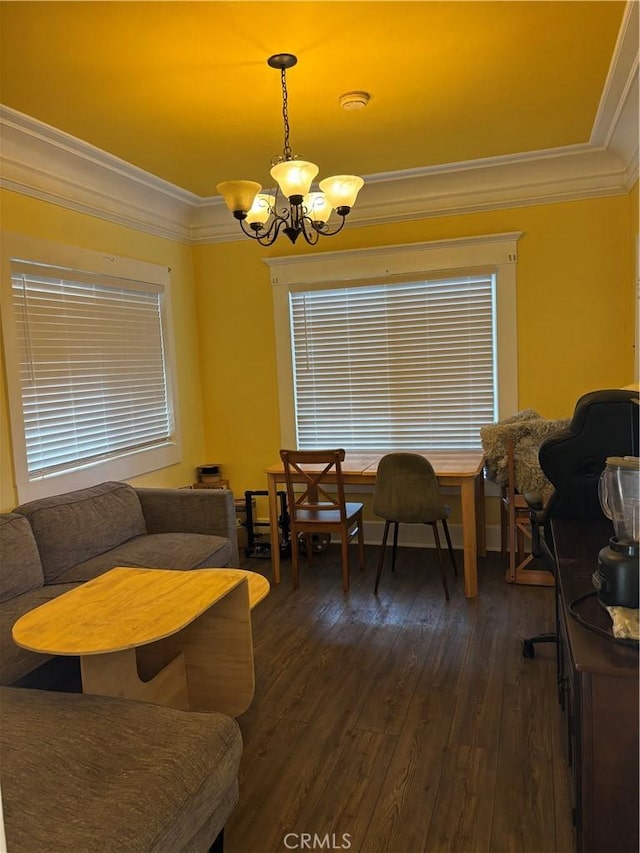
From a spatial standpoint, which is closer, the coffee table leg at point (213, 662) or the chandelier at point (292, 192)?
the coffee table leg at point (213, 662)

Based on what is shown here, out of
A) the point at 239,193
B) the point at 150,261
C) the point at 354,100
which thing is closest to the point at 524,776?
the point at 239,193

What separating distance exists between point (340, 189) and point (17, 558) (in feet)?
7.81

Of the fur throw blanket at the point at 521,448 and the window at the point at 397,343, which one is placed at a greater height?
the window at the point at 397,343

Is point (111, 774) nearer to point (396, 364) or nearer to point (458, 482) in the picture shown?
point (458, 482)

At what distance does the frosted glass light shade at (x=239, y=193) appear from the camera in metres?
2.78

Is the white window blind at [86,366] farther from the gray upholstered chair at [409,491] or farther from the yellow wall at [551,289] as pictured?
the gray upholstered chair at [409,491]

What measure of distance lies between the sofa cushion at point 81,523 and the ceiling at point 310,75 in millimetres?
2049

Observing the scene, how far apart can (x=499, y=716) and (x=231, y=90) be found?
308cm

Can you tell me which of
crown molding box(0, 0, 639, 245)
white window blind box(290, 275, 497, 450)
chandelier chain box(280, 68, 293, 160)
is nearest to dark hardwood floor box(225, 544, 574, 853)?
white window blind box(290, 275, 497, 450)

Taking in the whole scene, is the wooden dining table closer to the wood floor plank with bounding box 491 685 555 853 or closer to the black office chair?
the wood floor plank with bounding box 491 685 555 853

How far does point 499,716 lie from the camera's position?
2521 millimetres

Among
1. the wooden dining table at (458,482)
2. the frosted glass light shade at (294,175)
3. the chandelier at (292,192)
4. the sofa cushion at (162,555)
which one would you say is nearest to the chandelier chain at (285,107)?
the chandelier at (292,192)

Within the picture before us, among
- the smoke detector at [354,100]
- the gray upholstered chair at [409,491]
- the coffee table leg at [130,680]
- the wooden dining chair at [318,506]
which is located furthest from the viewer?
the wooden dining chair at [318,506]

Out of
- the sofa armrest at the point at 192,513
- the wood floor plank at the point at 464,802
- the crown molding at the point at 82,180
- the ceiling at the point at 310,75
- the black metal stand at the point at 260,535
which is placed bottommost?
the wood floor plank at the point at 464,802
